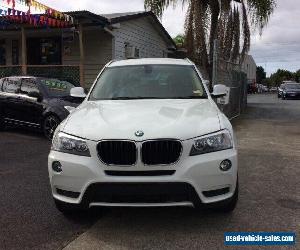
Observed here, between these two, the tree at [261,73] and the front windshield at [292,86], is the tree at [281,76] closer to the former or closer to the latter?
the tree at [261,73]

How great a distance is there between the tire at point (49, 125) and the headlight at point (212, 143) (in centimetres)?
642

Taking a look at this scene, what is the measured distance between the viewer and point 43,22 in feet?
48.6

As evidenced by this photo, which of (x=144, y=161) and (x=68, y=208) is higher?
(x=144, y=161)

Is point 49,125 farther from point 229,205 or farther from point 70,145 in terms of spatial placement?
point 229,205

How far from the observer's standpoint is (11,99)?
37.4 ft

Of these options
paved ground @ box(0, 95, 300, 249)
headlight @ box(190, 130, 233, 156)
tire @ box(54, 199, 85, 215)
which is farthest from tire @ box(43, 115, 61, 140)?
headlight @ box(190, 130, 233, 156)

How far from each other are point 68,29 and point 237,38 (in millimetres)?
6864

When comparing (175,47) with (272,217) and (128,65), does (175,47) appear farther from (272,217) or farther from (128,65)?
(272,217)

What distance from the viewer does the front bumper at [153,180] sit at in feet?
13.4

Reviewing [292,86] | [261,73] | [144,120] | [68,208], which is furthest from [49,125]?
[261,73]

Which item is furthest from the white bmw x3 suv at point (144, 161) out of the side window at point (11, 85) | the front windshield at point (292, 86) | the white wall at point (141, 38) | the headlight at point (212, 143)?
the front windshield at point (292, 86)

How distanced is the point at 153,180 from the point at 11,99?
823 centimetres

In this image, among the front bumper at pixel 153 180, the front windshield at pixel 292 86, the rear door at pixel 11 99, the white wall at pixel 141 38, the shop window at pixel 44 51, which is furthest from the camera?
the front windshield at pixel 292 86

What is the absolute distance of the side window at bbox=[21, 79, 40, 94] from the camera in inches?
432
